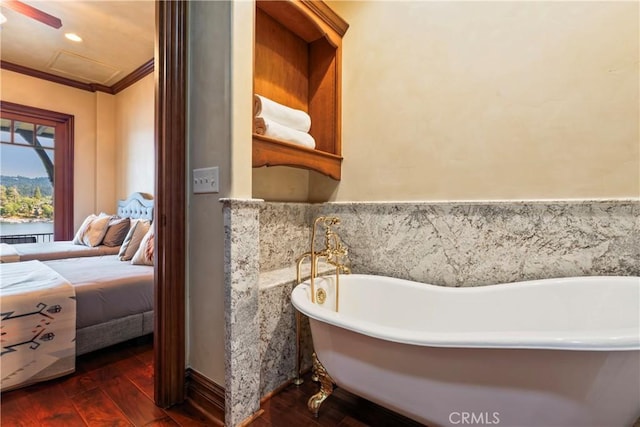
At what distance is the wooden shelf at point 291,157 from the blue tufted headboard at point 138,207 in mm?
2278

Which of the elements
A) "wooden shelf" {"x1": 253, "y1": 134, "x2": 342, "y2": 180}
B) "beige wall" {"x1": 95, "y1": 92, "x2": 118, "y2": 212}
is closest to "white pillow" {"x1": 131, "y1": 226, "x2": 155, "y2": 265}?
"wooden shelf" {"x1": 253, "y1": 134, "x2": 342, "y2": 180}

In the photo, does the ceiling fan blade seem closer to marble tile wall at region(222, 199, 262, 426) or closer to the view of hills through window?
the view of hills through window

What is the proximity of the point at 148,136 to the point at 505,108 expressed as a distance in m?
3.80

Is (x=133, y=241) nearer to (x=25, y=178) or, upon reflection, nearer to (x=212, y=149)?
(x=212, y=149)

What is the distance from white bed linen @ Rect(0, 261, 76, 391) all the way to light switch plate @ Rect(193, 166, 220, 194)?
3.55 feet

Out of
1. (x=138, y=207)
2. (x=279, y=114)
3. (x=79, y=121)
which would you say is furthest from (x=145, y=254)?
(x=79, y=121)

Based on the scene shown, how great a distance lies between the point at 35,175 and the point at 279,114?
4.33 meters

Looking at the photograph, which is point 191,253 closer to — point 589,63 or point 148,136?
point 589,63

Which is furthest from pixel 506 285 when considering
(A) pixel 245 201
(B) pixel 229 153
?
(B) pixel 229 153

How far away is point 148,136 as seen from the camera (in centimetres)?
373

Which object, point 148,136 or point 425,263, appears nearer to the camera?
point 425,263

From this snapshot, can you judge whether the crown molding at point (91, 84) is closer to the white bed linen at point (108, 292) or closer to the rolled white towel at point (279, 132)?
the white bed linen at point (108, 292)

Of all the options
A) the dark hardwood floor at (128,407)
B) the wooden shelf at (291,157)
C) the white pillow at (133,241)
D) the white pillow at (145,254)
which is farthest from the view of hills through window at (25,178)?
the wooden shelf at (291,157)

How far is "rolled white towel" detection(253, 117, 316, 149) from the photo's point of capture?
5.20ft
